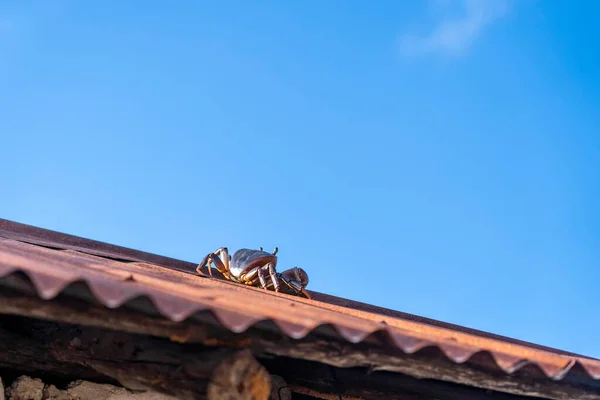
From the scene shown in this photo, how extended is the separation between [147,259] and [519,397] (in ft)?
10.4

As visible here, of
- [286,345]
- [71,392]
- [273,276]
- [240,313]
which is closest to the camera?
[240,313]

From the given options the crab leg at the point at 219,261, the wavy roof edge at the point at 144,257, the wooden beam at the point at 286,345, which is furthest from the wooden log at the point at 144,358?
the crab leg at the point at 219,261

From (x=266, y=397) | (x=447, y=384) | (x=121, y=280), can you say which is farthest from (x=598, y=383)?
(x=121, y=280)

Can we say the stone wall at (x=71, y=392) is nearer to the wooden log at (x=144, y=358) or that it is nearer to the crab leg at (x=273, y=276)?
the wooden log at (x=144, y=358)

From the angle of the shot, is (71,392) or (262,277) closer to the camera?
(71,392)

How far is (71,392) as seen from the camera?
2590 mm

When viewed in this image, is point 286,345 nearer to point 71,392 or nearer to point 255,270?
point 71,392

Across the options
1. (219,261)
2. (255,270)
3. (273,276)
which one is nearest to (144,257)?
(219,261)

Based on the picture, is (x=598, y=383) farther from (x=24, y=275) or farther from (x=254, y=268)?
(x=254, y=268)

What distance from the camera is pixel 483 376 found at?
7.84 ft

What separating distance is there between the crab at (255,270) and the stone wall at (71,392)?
2111mm

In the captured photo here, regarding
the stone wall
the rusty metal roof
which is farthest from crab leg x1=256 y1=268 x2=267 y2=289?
the rusty metal roof

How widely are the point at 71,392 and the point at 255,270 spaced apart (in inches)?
95.5

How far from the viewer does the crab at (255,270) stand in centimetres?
487
